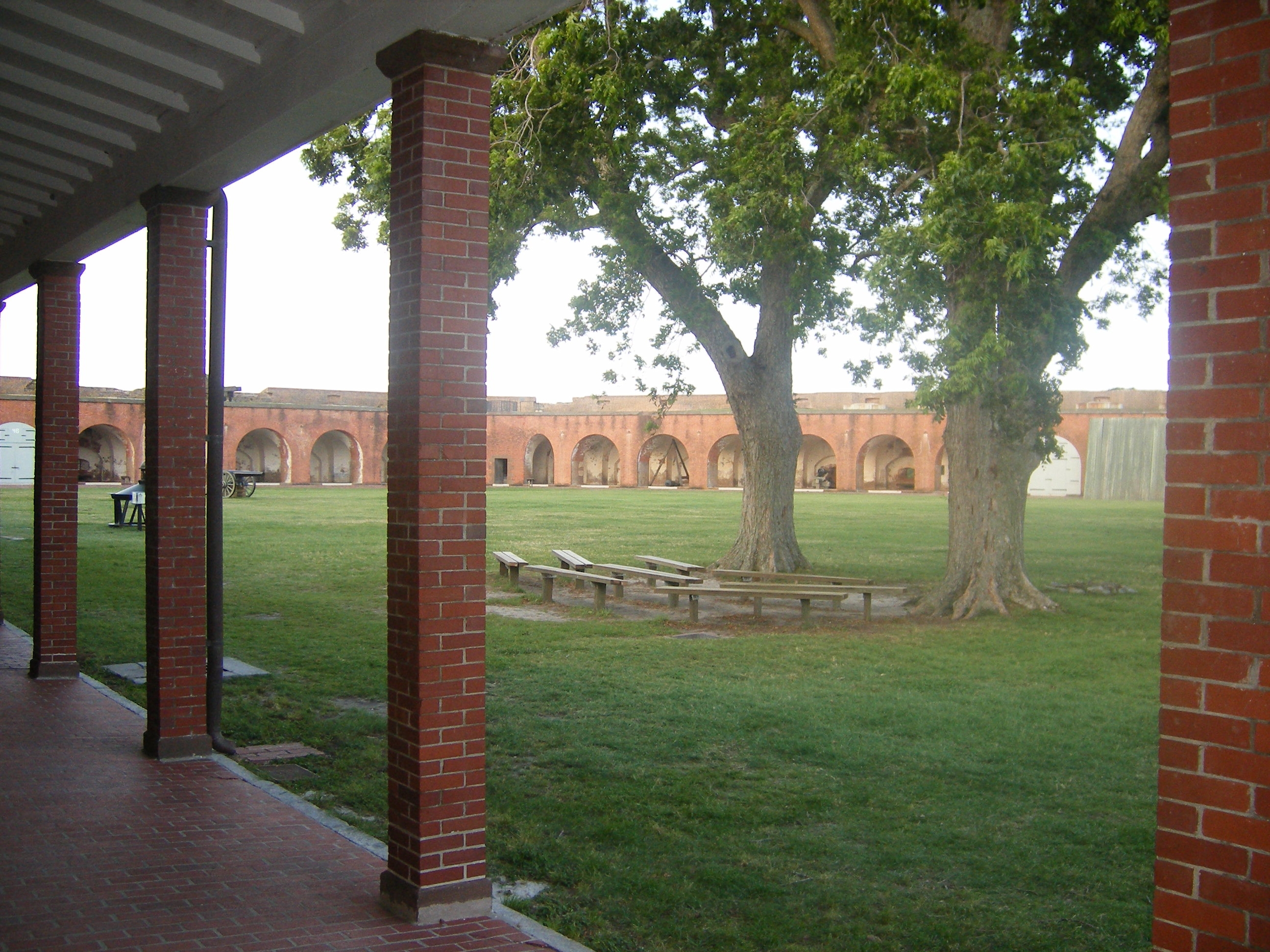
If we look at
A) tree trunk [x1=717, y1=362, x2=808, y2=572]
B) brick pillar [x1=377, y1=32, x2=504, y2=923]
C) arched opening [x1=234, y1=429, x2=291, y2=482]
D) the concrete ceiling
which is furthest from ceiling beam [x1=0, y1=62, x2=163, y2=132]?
arched opening [x1=234, y1=429, x2=291, y2=482]

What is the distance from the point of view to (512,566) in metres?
13.7

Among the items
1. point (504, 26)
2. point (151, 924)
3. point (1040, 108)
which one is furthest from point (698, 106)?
point (151, 924)

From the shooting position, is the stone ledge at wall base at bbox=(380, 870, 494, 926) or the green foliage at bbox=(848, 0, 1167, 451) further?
the green foliage at bbox=(848, 0, 1167, 451)

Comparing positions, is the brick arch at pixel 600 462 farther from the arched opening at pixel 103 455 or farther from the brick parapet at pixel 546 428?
the arched opening at pixel 103 455

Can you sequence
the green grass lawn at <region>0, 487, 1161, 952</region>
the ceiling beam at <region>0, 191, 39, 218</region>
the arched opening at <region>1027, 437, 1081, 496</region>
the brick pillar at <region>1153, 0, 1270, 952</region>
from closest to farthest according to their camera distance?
1. the brick pillar at <region>1153, 0, 1270, 952</region>
2. the green grass lawn at <region>0, 487, 1161, 952</region>
3. the ceiling beam at <region>0, 191, 39, 218</region>
4. the arched opening at <region>1027, 437, 1081, 496</region>

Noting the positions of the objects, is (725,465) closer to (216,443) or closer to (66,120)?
(216,443)

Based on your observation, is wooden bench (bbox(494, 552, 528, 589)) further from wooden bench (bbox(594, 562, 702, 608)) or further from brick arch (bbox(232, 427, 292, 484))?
brick arch (bbox(232, 427, 292, 484))

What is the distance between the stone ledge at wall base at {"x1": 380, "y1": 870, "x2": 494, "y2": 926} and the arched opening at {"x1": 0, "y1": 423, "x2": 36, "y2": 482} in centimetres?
3930

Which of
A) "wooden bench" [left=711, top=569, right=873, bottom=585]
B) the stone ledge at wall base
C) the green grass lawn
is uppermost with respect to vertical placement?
"wooden bench" [left=711, top=569, right=873, bottom=585]

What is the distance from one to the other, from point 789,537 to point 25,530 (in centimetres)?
1495

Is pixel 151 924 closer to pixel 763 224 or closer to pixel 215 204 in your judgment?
pixel 215 204

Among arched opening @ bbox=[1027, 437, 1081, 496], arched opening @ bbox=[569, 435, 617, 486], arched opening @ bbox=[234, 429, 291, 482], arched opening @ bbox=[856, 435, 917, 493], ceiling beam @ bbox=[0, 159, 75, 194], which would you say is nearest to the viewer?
ceiling beam @ bbox=[0, 159, 75, 194]

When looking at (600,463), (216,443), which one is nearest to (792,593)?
(216,443)

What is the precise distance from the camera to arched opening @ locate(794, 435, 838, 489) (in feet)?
151
